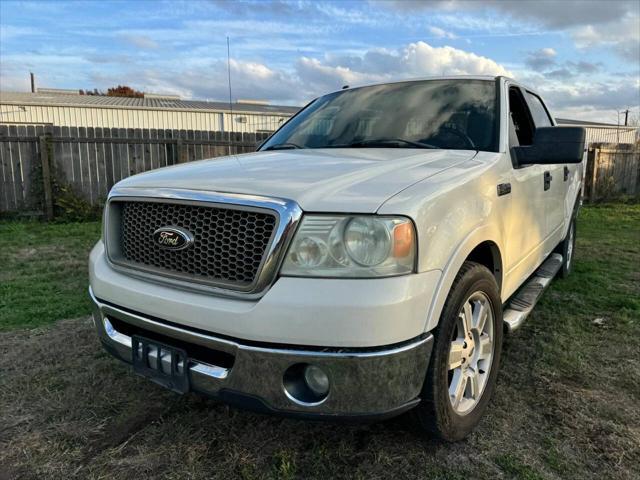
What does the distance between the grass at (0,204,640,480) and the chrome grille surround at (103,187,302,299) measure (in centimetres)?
84

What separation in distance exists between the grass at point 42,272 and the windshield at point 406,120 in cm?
245

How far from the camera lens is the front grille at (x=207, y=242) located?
1.93 m

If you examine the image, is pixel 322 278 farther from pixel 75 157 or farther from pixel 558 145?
pixel 75 157

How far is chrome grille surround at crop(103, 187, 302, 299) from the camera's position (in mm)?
1840

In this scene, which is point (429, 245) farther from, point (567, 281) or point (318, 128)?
point (567, 281)

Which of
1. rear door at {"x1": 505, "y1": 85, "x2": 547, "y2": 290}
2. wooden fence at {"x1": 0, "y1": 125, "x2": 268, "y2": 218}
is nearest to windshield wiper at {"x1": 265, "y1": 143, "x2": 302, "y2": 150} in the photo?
rear door at {"x1": 505, "y1": 85, "x2": 547, "y2": 290}

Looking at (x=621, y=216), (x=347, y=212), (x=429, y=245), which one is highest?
(x=347, y=212)

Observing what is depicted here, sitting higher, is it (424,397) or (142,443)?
(424,397)

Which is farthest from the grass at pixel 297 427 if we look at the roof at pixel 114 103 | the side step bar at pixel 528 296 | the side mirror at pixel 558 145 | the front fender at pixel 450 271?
the roof at pixel 114 103

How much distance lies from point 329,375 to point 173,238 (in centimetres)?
88

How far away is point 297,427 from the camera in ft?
8.30

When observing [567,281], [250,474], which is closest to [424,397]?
[250,474]

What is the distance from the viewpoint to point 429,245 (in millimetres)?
1890

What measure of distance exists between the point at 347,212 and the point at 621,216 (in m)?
11.3
